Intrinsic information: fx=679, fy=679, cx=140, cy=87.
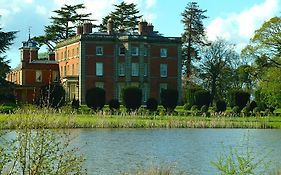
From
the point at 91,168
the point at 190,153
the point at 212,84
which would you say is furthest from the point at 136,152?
the point at 212,84

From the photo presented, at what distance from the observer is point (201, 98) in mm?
54375

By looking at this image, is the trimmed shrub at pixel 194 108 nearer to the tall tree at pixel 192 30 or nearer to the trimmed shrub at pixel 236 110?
the trimmed shrub at pixel 236 110

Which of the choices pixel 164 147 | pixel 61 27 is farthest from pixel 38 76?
pixel 164 147

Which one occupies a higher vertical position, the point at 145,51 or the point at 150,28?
the point at 150,28

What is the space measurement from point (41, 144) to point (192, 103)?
44.8 meters

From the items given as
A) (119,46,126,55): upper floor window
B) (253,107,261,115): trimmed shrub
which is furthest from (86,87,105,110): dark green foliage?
(119,46,126,55): upper floor window

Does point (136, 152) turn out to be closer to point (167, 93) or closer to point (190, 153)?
point (190, 153)

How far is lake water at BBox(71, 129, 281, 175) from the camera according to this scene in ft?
61.7

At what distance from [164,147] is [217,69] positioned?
165 feet

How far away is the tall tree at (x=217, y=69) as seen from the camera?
75125mm

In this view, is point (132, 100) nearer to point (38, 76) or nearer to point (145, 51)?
point (145, 51)

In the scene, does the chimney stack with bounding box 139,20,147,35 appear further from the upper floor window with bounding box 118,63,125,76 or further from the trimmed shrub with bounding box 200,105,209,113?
the trimmed shrub with bounding box 200,105,209,113

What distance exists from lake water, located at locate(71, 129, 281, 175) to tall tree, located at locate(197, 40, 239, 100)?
3922cm

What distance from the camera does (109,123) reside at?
35.9 metres
